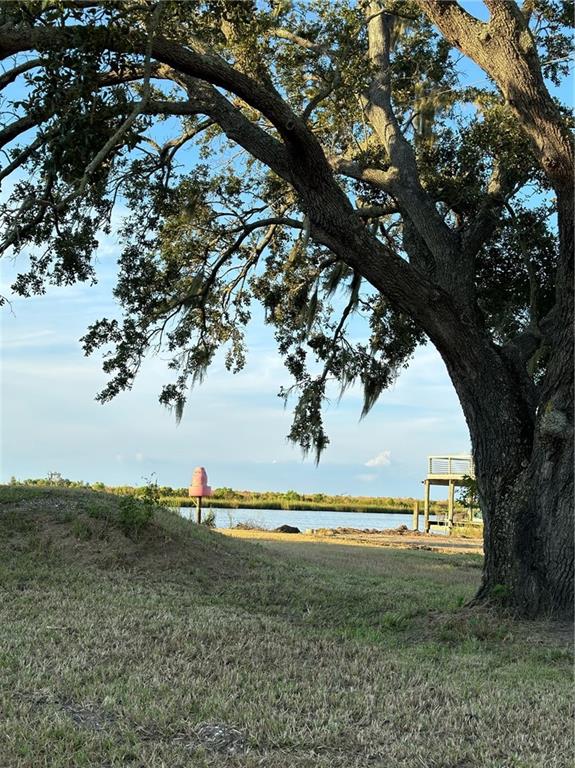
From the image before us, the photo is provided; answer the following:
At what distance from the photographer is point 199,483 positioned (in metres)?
16.5

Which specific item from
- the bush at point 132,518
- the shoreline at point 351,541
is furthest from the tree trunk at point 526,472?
the shoreline at point 351,541

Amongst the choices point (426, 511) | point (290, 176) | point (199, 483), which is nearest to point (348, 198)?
point (290, 176)

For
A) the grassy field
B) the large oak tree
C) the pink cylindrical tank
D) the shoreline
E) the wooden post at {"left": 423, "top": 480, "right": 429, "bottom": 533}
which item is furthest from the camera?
the wooden post at {"left": 423, "top": 480, "right": 429, "bottom": 533}

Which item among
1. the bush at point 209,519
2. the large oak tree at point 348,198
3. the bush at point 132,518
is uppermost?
the large oak tree at point 348,198

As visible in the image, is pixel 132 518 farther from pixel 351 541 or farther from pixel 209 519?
pixel 351 541

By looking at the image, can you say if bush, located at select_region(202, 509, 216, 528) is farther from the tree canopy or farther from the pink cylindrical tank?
the tree canopy

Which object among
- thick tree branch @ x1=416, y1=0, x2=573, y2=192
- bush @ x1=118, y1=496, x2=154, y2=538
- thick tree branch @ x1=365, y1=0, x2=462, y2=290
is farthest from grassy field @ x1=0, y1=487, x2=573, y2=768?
thick tree branch @ x1=416, y1=0, x2=573, y2=192

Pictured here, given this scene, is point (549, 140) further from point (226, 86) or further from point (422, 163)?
point (422, 163)

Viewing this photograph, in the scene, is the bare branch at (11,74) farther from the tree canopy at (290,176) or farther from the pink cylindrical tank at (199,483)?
the pink cylindrical tank at (199,483)

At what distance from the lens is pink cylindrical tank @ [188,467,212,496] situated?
54.2 ft

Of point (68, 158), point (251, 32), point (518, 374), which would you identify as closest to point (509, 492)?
point (518, 374)

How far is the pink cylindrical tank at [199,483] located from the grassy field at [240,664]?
22.2ft

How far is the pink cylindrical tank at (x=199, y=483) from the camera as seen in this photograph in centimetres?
1653

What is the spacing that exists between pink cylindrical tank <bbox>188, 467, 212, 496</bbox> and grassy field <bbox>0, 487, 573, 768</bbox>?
Answer: 6.77m
